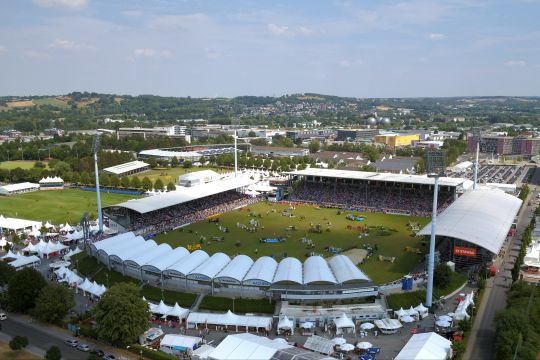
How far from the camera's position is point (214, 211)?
61.0 meters

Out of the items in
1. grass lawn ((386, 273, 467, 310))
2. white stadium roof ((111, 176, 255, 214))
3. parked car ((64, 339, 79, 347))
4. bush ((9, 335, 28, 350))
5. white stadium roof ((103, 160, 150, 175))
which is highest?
white stadium roof ((111, 176, 255, 214))

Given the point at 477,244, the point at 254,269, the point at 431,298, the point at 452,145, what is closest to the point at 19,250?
the point at 254,269

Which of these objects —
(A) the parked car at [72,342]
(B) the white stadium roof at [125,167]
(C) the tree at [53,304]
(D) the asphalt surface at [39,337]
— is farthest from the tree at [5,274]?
(B) the white stadium roof at [125,167]

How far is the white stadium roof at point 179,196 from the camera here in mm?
50438

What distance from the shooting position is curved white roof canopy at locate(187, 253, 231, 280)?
3294 centimetres

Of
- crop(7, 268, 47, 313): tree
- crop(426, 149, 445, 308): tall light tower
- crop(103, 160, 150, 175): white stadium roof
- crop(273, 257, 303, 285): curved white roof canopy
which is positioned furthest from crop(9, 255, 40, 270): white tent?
crop(103, 160, 150, 175): white stadium roof

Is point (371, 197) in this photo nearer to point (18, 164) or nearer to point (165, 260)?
point (165, 260)

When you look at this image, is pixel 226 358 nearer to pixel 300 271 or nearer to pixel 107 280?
pixel 300 271

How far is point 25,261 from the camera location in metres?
41.1

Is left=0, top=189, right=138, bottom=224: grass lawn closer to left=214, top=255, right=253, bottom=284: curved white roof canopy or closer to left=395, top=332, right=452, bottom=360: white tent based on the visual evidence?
left=214, top=255, right=253, bottom=284: curved white roof canopy

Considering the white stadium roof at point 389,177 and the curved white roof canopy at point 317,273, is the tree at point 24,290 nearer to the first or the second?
the curved white roof canopy at point 317,273

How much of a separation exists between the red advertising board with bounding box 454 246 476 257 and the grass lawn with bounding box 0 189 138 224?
4465cm

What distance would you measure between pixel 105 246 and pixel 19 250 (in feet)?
43.8

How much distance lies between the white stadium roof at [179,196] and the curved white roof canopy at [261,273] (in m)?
19.7
